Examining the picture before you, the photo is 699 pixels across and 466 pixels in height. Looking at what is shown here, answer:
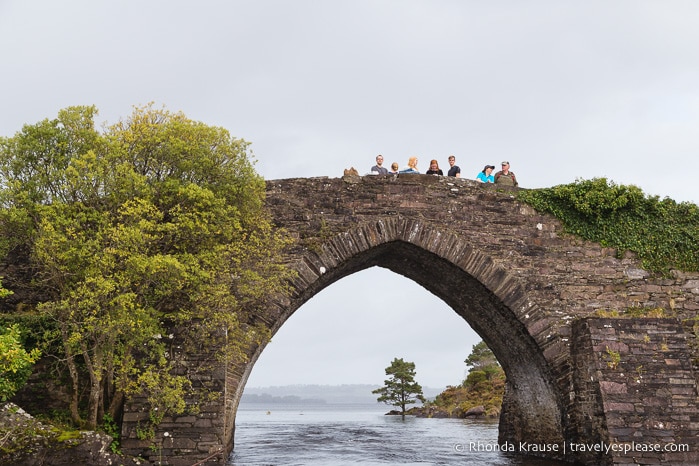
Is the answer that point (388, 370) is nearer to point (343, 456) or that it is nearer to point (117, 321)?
point (343, 456)

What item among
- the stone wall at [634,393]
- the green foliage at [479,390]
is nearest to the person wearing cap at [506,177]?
the stone wall at [634,393]

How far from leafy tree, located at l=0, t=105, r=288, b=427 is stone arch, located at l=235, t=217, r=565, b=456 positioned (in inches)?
53.8

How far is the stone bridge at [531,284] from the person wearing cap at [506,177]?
322mm

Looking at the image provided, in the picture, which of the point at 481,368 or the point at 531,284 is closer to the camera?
the point at 531,284

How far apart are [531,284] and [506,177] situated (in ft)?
10.4

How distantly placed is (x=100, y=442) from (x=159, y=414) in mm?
1302

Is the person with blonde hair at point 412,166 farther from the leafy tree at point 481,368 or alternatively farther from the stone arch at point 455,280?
the leafy tree at point 481,368

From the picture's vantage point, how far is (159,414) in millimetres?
13070

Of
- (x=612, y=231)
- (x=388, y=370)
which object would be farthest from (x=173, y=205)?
(x=388, y=370)

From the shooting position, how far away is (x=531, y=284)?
15906 mm

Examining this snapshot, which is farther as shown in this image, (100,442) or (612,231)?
(612,231)

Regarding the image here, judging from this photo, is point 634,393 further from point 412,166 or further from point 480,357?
point 480,357

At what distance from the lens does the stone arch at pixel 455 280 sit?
15367 millimetres

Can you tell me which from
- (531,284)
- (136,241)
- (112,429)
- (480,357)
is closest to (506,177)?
(531,284)
